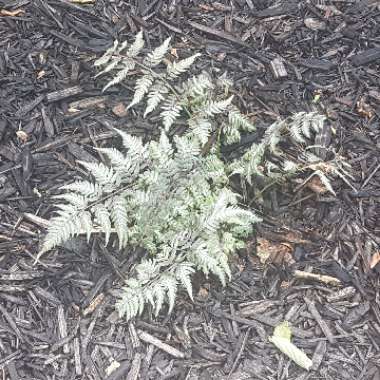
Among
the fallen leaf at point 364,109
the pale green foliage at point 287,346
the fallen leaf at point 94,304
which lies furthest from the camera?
the fallen leaf at point 364,109

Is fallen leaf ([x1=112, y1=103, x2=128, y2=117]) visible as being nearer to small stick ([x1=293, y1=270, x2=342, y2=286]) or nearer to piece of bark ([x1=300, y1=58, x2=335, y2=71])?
piece of bark ([x1=300, y1=58, x2=335, y2=71])

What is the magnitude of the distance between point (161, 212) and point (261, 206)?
0.76m

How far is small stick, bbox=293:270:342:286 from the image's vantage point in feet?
11.9

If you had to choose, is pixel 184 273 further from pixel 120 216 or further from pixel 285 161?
pixel 285 161

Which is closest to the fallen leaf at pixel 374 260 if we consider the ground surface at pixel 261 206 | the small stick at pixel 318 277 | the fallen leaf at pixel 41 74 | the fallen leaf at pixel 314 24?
the ground surface at pixel 261 206

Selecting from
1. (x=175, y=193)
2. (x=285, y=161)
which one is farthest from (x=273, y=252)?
(x=175, y=193)

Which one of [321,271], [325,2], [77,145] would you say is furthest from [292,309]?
[325,2]

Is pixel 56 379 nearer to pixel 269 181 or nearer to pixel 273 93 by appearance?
pixel 269 181

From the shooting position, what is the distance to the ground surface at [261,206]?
3.47 metres

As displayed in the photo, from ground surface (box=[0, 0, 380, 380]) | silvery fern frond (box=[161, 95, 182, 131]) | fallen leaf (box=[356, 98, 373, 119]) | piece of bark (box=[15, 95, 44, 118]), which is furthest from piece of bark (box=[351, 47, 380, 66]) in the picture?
piece of bark (box=[15, 95, 44, 118])

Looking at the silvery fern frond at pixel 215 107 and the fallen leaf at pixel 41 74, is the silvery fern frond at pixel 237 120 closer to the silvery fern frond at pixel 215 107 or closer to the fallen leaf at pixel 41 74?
the silvery fern frond at pixel 215 107

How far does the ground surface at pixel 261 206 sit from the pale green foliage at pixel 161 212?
298 millimetres

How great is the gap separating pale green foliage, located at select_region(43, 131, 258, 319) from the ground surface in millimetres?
298

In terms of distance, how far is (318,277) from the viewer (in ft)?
11.9
